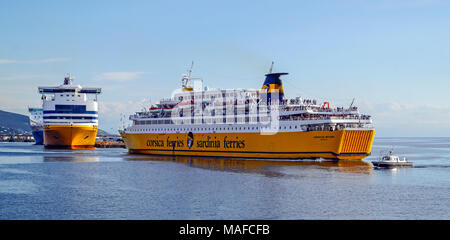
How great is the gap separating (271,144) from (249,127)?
3.64 meters

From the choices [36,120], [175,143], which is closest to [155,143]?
[175,143]

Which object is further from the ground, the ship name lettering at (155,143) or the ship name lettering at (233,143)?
the ship name lettering at (233,143)

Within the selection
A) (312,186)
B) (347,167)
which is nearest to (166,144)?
(347,167)

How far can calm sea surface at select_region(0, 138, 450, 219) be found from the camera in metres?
22.5

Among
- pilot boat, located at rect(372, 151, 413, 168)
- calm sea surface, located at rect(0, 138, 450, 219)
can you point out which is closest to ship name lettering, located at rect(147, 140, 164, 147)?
calm sea surface, located at rect(0, 138, 450, 219)

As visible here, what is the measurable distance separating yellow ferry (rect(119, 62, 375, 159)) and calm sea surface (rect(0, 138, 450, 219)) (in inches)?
270

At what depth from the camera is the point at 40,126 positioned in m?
118

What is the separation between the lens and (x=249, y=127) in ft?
177

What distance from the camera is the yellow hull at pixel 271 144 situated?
159ft

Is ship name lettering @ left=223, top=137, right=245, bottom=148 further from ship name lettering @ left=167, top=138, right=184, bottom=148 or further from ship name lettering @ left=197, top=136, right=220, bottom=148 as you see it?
ship name lettering @ left=167, top=138, right=184, bottom=148

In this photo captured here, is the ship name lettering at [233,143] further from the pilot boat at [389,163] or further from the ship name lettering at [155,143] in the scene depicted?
the pilot boat at [389,163]

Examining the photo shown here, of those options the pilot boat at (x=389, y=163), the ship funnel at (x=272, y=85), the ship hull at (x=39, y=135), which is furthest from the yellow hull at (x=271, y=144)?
the ship hull at (x=39, y=135)

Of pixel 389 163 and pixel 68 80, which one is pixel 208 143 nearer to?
pixel 389 163

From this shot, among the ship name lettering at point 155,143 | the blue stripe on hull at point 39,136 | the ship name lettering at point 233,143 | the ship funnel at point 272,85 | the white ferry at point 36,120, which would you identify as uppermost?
the ship funnel at point 272,85
